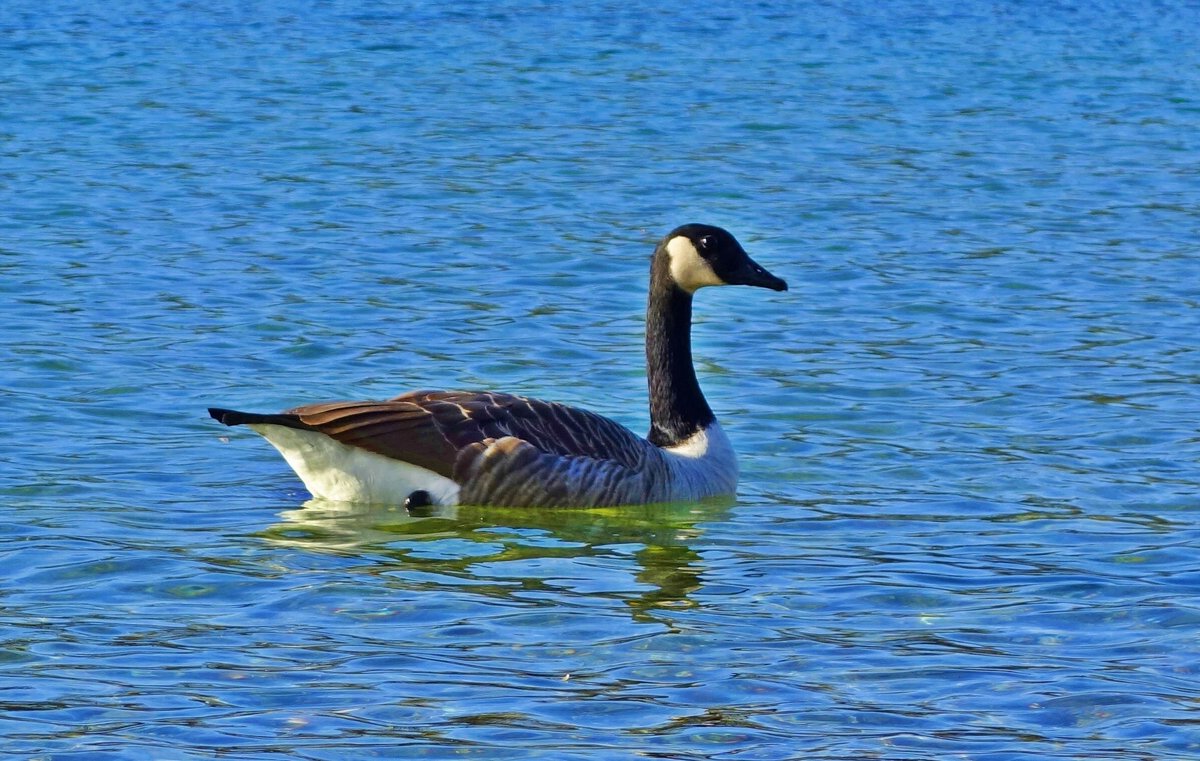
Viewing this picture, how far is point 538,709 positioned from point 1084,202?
1497 cm

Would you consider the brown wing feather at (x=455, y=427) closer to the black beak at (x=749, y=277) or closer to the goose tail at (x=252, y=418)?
the goose tail at (x=252, y=418)

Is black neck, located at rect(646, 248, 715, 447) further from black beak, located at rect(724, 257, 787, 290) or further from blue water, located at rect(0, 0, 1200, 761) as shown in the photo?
blue water, located at rect(0, 0, 1200, 761)

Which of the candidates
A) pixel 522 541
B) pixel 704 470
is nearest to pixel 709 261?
pixel 704 470

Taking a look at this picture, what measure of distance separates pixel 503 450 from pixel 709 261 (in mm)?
1806

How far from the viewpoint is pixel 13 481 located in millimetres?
11031

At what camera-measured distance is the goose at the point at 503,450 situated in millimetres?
10688

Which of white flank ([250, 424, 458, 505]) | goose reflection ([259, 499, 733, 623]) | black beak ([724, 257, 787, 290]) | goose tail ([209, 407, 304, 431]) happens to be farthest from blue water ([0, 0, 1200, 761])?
black beak ([724, 257, 787, 290])

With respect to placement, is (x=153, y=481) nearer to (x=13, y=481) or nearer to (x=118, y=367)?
(x=13, y=481)

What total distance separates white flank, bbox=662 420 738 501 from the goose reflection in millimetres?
72

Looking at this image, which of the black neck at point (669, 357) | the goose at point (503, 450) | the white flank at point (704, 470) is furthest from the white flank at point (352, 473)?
the black neck at point (669, 357)

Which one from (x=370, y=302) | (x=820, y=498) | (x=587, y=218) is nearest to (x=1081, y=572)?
(x=820, y=498)

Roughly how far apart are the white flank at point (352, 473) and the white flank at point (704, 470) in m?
1.31

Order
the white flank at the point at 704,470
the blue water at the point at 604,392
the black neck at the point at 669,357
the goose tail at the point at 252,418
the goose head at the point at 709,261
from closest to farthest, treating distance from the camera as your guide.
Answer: the blue water at the point at 604,392
the goose tail at the point at 252,418
the white flank at the point at 704,470
the goose head at the point at 709,261
the black neck at the point at 669,357

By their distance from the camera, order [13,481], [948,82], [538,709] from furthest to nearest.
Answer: [948,82] → [13,481] → [538,709]
